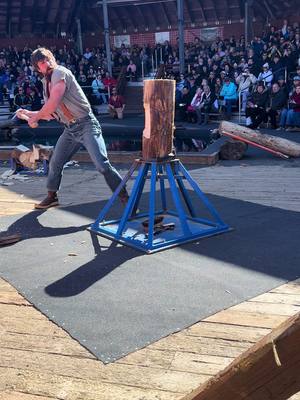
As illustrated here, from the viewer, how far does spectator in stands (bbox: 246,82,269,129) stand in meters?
12.9

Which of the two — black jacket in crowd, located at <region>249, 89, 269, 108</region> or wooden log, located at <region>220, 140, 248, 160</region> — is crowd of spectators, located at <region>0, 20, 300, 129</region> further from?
wooden log, located at <region>220, 140, 248, 160</region>

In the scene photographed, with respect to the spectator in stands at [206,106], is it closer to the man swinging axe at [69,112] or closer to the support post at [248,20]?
the support post at [248,20]

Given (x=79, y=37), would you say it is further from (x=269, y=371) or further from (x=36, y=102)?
(x=269, y=371)

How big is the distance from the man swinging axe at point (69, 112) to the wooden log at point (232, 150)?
4.11m

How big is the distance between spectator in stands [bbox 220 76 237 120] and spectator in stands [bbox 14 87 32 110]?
8018 mm

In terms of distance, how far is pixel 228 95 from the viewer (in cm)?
1478

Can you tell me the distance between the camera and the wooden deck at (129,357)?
219 centimetres

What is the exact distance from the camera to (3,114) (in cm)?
1961

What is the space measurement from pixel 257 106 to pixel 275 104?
0.45m

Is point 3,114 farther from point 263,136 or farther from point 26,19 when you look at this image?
point 263,136

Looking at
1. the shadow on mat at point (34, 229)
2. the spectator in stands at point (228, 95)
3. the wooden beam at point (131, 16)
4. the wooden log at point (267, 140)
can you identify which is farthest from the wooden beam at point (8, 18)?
the shadow on mat at point (34, 229)

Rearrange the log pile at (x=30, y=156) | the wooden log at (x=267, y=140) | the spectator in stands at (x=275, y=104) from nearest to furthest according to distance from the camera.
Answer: the log pile at (x=30, y=156) < the wooden log at (x=267, y=140) < the spectator in stands at (x=275, y=104)

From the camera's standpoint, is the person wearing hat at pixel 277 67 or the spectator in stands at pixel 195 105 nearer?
the spectator in stands at pixel 195 105

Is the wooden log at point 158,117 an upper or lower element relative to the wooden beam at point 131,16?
lower
